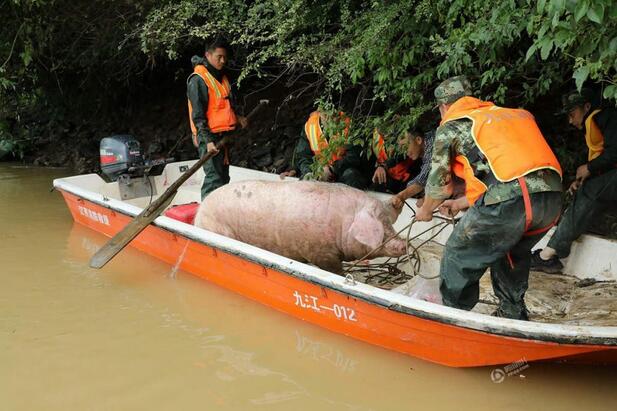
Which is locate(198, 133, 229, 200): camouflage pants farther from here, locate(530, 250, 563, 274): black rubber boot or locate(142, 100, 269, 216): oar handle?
locate(530, 250, 563, 274): black rubber boot

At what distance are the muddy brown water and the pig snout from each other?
73 centimetres

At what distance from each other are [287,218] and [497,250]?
1.76m

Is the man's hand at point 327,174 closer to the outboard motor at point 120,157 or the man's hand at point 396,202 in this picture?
the man's hand at point 396,202

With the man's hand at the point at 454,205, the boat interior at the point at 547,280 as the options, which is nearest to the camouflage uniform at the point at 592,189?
the boat interior at the point at 547,280

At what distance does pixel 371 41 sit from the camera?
18.2 feet

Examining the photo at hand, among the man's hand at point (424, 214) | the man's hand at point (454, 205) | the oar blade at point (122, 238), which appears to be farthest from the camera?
the oar blade at point (122, 238)

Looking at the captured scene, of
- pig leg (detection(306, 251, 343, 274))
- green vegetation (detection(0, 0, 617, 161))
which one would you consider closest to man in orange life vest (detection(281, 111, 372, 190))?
green vegetation (detection(0, 0, 617, 161))

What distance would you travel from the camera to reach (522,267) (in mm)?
4047

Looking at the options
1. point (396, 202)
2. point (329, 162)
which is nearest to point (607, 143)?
point (396, 202)

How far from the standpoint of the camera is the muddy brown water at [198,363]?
385 cm

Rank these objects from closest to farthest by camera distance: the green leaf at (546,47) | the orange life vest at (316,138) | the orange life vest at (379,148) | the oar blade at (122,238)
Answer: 1. the green leaf at (546,47)
2. the oar blade at (122,238)
3. the orange life vest at (379,148)
4. the orange life vest at (316,138)

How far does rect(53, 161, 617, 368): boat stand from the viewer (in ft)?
11.5

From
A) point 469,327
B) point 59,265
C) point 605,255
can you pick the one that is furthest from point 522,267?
point 59,265

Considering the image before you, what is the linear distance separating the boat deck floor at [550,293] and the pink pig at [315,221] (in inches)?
21.3
